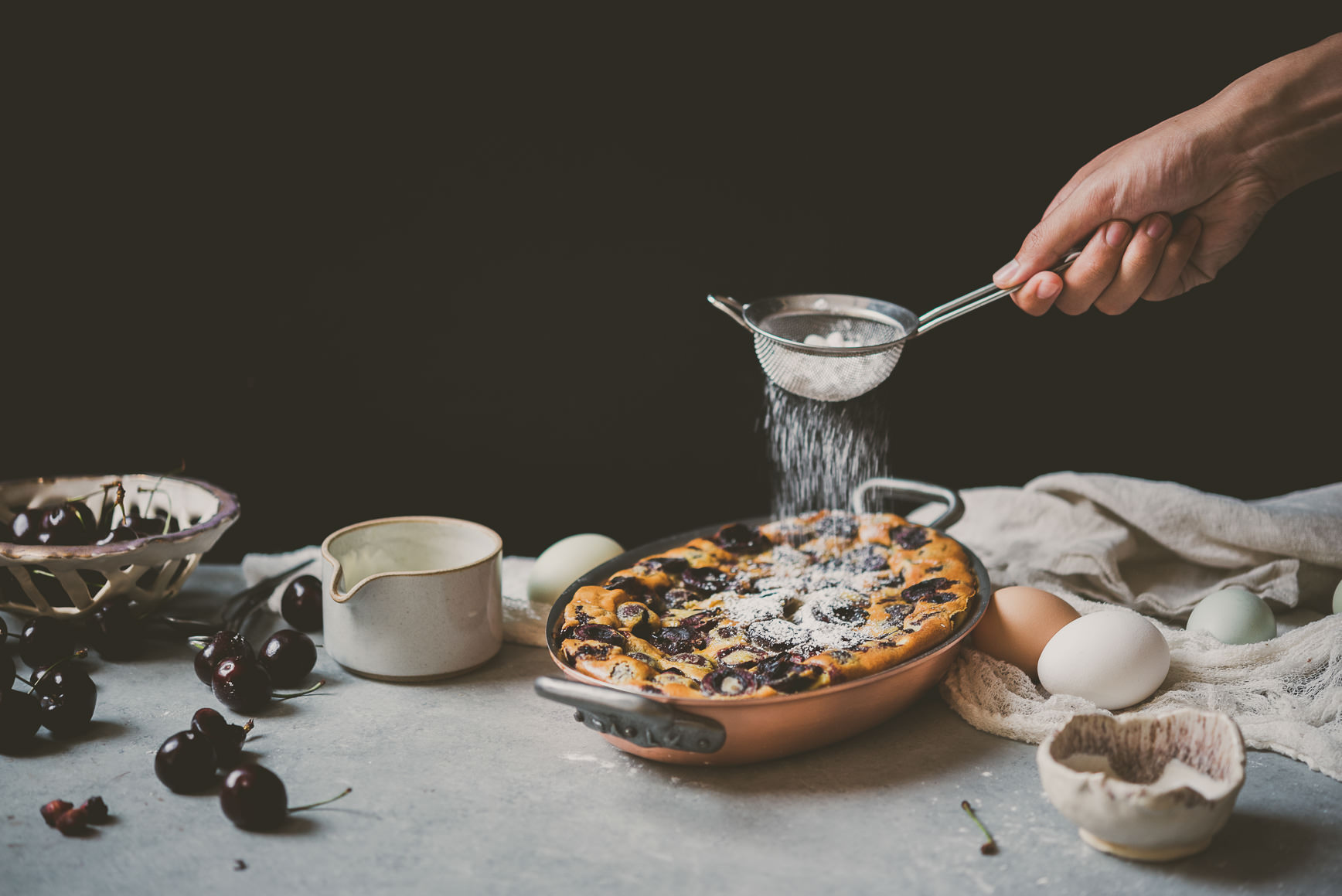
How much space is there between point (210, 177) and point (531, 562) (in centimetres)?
99

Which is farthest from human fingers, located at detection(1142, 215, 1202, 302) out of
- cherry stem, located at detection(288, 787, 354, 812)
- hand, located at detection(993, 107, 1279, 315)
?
cherry stem, located at detection(288, 787, 354, 812)

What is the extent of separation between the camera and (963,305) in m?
1.66

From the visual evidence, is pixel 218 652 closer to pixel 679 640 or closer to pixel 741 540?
pixel 679 640

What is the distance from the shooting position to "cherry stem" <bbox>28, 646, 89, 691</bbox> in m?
1.37

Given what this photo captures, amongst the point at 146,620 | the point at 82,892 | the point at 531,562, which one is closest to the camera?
the point at 82,892

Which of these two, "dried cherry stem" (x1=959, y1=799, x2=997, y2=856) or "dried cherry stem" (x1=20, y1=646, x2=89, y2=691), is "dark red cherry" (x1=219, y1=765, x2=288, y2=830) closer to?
"dried cherry stem" (x1=20, y1=646, x2=89, y2=691)

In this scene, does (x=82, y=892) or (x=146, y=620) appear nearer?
(x=82, y=892)

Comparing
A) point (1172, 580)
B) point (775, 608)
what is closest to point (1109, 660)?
point (775, 608)

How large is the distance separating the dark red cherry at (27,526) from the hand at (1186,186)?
58.2 inches

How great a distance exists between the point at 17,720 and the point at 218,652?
0.25 m

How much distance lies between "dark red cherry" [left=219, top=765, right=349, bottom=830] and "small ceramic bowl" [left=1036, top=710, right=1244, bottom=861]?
835 millimetres

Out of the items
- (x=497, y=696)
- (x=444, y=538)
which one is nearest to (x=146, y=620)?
(x=444, y=538)

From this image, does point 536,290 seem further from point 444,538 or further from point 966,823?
point 966,823

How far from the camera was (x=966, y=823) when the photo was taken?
123 cm
